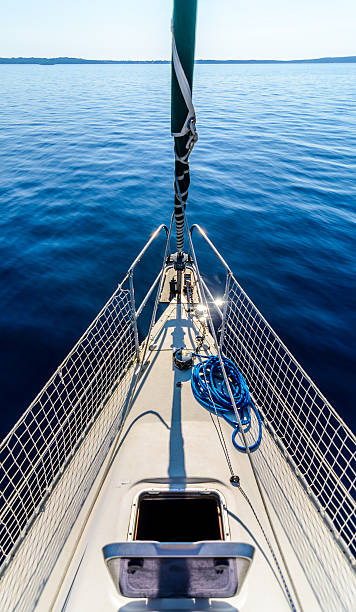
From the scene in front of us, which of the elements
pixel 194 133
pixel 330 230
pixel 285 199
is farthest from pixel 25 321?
pixel 285 199

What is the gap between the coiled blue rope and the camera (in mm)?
3906

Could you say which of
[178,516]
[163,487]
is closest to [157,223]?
[163,487]

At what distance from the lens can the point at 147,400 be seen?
13.8 feet

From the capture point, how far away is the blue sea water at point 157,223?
23.7 ft

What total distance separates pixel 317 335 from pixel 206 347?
3.85 metres

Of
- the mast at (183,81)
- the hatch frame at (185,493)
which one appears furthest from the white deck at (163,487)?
the mast at (183,81)

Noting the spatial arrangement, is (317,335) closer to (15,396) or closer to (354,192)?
(15,396)

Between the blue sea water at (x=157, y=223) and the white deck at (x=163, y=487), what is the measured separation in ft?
10.3

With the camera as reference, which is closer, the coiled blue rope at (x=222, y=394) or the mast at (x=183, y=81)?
the mast at (x=183, y=81)

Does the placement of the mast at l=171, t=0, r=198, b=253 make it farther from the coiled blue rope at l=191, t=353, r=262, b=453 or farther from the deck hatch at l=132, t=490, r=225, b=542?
the deck hatch at l=132, t=490, r=225, b=542

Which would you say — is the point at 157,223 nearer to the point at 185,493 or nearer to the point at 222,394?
the point at 222,394

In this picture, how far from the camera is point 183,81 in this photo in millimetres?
2697

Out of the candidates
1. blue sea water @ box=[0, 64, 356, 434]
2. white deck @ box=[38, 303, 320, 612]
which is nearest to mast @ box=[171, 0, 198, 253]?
white deck @ box=[38, 303, 320, 612]

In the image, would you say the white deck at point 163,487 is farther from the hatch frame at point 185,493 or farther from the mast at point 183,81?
the mast at point 183,81
